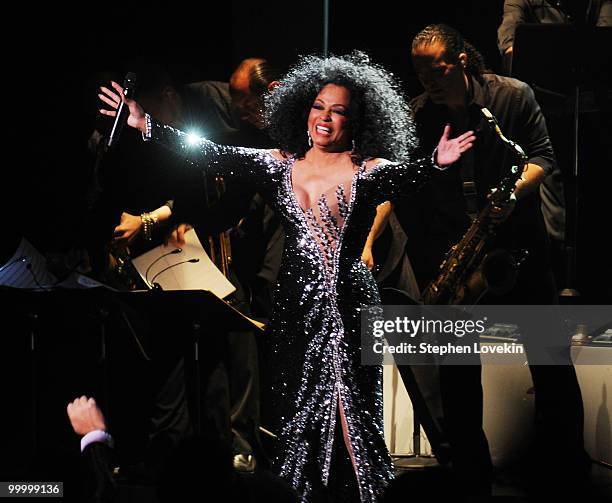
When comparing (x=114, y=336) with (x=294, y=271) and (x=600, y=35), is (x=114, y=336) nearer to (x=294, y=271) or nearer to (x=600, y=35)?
(x=294, y=271)

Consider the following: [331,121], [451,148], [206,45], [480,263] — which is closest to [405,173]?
[451,148]

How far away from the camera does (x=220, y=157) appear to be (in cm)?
480

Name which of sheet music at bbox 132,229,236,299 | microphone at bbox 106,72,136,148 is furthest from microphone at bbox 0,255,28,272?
microphone at bbox 106,72,136,148

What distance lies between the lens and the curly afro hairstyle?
16.1 ft

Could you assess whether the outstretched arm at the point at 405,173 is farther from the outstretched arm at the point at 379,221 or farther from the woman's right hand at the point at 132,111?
the outstretched arm at the point at 379,221

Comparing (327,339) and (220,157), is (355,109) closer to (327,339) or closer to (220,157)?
(220,157)

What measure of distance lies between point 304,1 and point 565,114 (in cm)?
171

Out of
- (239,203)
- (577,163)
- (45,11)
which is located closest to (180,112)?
(239,203)

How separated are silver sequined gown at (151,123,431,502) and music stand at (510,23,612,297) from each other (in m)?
1.85

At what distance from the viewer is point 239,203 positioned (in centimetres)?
616

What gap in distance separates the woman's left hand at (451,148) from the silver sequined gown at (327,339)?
11 cm

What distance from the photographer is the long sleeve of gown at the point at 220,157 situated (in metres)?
4.78

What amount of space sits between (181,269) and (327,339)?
4.58 ft

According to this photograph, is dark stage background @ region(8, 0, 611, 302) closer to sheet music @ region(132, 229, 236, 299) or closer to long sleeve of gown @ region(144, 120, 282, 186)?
sheet music @ region(132, 229, 236, 299)
